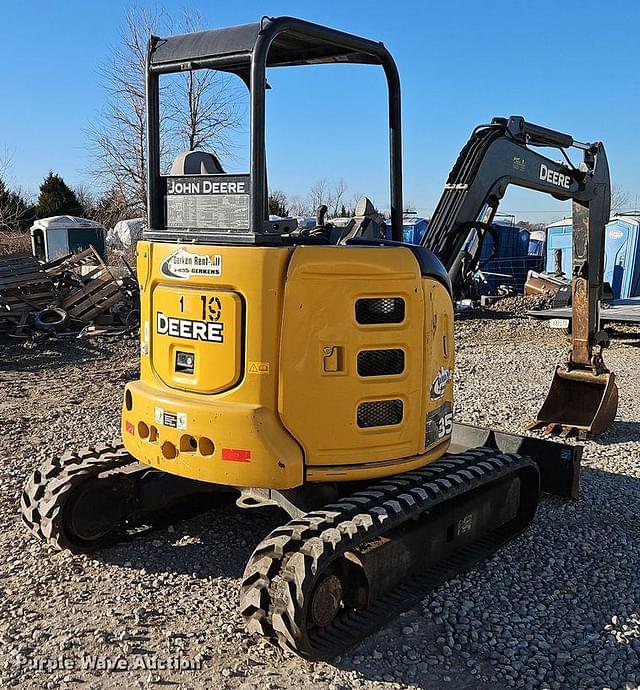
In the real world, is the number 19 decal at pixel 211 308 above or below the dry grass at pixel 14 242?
above

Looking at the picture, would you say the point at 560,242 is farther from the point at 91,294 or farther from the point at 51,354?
the point at 51,354

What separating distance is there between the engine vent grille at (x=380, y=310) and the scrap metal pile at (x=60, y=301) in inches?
465

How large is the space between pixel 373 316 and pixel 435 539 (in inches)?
61.2

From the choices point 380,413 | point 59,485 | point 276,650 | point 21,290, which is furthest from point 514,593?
point 21,290


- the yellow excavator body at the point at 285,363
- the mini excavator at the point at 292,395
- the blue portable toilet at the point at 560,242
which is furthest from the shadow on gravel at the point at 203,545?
the blue portable toilet at the point at 560,242

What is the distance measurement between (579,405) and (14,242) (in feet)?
90.2

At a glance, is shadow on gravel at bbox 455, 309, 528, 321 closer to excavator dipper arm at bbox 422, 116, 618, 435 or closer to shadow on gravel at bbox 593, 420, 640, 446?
shadow on gravel at bbox 593, 420, 640, 446

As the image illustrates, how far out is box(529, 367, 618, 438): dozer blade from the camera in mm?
8344

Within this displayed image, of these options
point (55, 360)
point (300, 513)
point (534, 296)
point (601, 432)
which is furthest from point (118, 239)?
point (300, 513)

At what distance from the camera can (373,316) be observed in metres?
4.49

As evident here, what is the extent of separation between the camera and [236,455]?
4324mm

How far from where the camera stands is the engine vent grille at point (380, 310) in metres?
4.45

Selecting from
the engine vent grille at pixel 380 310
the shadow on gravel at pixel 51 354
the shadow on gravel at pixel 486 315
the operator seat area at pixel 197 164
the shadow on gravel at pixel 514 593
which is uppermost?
the operator seat area at pixel 197 164

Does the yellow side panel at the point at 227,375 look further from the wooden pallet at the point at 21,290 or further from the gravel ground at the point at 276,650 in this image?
the wooden pallet at the point at 21,290
